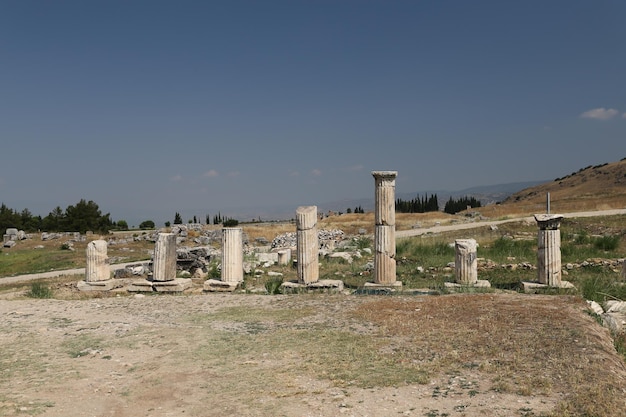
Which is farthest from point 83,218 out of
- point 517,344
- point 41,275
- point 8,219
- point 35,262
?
point 517,344

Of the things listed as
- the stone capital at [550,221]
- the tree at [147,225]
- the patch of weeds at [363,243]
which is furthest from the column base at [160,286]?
the tree at [147,225]

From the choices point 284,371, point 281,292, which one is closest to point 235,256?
point 281,292

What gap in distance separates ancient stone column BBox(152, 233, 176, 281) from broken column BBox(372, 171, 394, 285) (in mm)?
6507

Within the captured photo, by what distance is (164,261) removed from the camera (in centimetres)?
1541

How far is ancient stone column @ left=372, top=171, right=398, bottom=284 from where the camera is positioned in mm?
14023

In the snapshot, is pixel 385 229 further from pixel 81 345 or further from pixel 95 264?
pixel 95 264

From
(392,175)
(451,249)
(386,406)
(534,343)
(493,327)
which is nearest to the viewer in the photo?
(386,406)

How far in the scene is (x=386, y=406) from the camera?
555 centimetres

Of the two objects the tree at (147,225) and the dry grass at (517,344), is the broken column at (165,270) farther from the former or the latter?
the tree at (147,225)

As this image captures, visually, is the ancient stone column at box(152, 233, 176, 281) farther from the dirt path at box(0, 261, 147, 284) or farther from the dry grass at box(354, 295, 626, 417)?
Result: the dry grass at box(354, 295, 626, 417)

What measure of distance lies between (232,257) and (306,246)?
263 centimetres

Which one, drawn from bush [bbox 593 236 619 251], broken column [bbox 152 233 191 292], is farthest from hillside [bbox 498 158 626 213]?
broken column [bbox 152 233 191 292]

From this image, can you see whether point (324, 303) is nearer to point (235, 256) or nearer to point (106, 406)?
point (235, 256)

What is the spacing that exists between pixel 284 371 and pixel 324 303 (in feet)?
16.2
